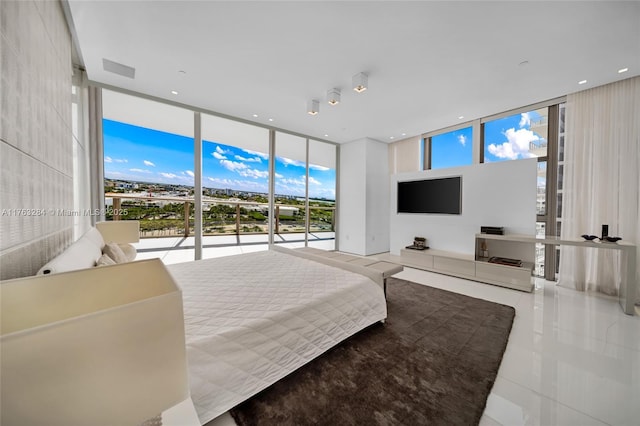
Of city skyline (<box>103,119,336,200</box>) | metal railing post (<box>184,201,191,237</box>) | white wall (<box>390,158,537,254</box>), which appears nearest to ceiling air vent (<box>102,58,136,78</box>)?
city skyline (<box>103,119,336,200</box>)

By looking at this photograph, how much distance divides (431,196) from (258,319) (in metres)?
4.13

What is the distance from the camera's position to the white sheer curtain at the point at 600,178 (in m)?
2.90

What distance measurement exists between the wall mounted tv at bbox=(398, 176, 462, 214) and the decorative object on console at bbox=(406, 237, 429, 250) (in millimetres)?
561

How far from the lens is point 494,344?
1965 millimetres

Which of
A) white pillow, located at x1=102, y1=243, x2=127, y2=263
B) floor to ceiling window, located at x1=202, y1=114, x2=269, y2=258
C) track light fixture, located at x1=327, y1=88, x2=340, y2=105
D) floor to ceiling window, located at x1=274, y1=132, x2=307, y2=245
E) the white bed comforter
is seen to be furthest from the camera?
floor to ceiling window, located at x1=274, y1=132, x2=307, y2=245

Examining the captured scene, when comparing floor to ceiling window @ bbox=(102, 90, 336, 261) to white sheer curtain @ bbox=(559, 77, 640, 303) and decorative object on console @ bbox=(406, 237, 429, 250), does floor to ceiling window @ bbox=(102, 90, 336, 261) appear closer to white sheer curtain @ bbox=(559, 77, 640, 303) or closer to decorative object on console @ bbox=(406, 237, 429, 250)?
decorative object on console @ bbox=(406, 237, 429, 250)

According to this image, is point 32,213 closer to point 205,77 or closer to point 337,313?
point 337,313

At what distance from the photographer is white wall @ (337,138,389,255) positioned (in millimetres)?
5402

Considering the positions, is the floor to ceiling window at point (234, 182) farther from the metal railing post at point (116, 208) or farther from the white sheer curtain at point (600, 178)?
the white sheer curtain at point (600, 178)

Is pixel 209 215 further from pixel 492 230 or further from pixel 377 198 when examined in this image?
pixel 492 230

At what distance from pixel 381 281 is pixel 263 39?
8.68 feet

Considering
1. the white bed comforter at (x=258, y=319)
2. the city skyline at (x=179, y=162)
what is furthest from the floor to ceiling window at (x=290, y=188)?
the white bed comforter at (x=258, y=319)

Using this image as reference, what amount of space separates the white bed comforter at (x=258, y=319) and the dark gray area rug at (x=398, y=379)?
0.14m

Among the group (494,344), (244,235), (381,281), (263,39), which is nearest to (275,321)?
(381,281)
